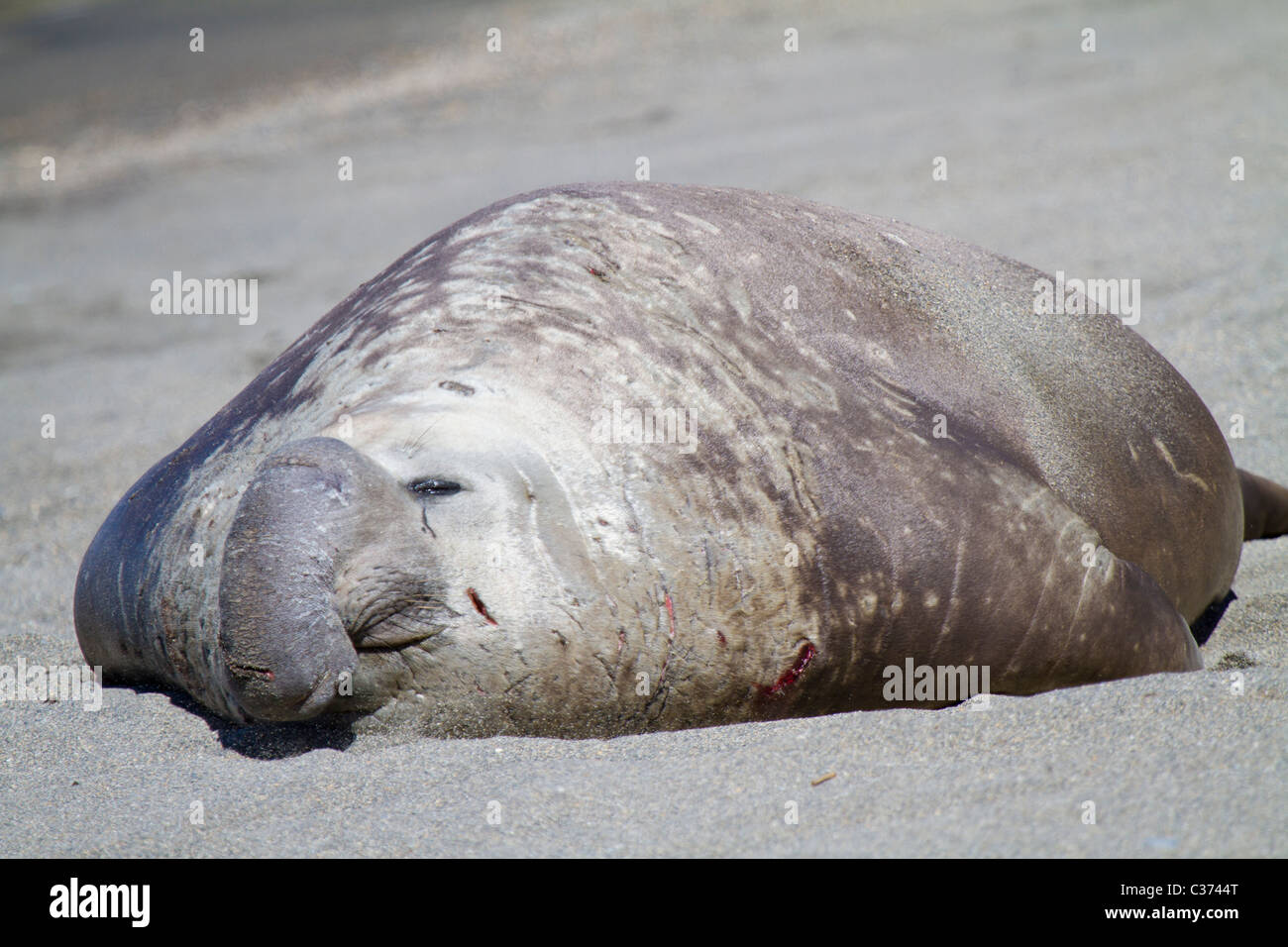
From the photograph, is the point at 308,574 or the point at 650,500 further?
the point at 650,500

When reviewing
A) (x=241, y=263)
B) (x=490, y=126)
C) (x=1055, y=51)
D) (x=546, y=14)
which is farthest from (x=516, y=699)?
(x=546, y=14)

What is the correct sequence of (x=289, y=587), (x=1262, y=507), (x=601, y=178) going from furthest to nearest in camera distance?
1. (x=601, y=178)
2. (x=1262, y=507)
3. (x=289, y=587)

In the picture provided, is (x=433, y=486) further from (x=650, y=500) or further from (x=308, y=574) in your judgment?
(x=650, y=500)

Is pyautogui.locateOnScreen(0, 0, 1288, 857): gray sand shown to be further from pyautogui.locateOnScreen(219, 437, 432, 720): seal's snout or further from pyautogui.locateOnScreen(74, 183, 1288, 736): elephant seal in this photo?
pyautogui.locateOnScreen(219, 437, 432, 720): seal's snout

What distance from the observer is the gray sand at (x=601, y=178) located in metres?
2.17

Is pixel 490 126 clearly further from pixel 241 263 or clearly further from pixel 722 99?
pixel 241 263

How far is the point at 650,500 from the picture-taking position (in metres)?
2.35

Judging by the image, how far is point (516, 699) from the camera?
7.54 ft

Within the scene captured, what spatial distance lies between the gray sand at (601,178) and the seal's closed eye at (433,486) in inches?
18.2

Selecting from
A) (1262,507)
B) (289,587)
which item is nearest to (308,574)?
(289,587)

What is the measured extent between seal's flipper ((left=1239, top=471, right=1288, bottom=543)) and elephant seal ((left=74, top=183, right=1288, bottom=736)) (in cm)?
51

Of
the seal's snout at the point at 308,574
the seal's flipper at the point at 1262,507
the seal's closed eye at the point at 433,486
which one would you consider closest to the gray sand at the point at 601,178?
the seal's flipper at the point at 1262,507

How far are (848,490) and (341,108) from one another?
29.9 ft

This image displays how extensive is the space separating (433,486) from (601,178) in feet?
18.6
